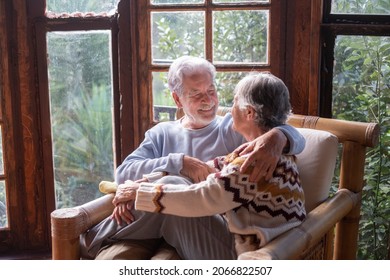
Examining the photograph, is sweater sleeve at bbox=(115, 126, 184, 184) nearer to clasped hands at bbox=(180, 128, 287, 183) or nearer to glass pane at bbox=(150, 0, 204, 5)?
clasped hands at bbox=(180, 128, 287, 183)

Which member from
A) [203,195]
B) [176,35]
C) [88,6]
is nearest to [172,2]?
[176,35]

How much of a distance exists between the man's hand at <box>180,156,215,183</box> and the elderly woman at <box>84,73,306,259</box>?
1.5 inches

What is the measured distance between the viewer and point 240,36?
220 cm

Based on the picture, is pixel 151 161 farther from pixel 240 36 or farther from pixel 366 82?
pixel 366 82

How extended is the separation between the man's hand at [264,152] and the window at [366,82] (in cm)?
67

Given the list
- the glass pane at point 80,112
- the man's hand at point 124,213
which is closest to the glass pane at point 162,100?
the glass pane at point 80,112

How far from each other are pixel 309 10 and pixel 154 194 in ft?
3.34

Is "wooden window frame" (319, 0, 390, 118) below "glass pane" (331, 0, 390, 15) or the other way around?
below

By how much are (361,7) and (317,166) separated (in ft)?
2.29

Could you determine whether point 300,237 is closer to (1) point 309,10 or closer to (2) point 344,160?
(2) point 344,160

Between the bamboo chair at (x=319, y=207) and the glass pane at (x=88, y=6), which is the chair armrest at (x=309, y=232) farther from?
the glass pane at (x=88, y=6)

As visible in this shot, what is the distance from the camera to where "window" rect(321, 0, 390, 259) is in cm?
202

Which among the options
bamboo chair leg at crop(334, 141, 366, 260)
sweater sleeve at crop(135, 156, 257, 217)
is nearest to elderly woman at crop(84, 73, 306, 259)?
sweater sleeve at crop(135, 156, 257, 217)

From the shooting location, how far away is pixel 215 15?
2182 millimetres
